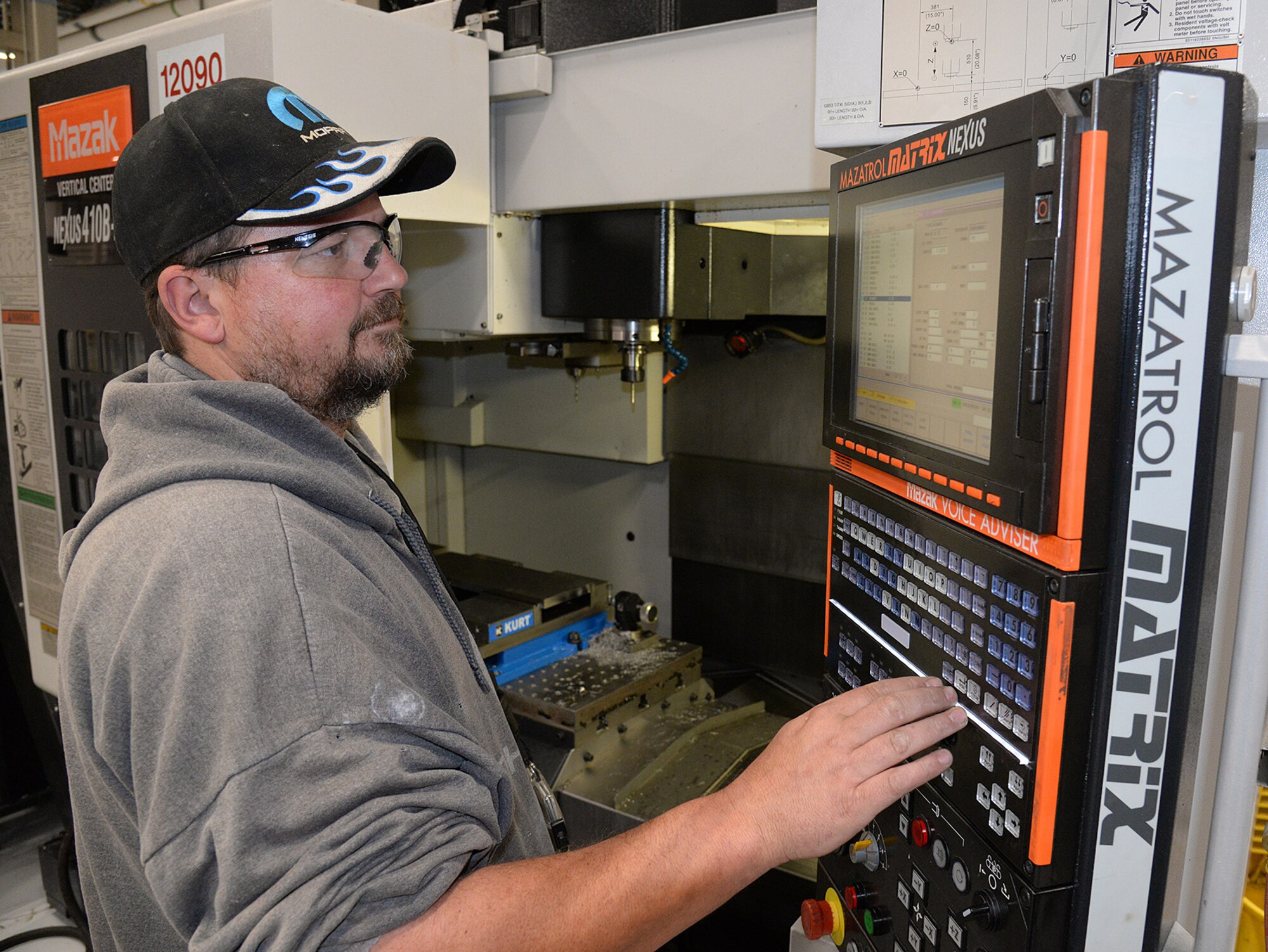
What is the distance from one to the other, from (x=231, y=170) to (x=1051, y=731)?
0.79m

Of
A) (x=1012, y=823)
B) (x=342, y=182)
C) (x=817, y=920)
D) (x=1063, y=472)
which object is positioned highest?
(x=342, y=182)

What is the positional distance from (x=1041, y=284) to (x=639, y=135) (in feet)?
2.86

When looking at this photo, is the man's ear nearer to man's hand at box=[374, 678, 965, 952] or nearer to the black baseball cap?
the black baseball cap

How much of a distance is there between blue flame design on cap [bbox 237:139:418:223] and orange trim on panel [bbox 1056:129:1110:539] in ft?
1.98

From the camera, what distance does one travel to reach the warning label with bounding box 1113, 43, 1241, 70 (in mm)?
661

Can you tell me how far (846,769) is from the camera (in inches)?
28.2

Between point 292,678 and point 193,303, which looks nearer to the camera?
point 292,678

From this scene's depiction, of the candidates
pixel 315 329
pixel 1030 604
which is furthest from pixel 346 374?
pixel 1030 604

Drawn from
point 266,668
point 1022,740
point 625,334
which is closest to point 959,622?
point 1022,740

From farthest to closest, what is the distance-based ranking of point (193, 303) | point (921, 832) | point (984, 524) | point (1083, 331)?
1. point (193, 303)
2. point (921, 832)
3. point (984, 524)
4. point (1083, 331)

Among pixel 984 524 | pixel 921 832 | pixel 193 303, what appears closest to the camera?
pixel 984 524

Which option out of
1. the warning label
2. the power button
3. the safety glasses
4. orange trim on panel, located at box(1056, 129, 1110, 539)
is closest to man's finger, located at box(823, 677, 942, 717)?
orange trim on panel, located at box(1056, 129, 1110, 539)

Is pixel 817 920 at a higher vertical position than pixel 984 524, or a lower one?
lower

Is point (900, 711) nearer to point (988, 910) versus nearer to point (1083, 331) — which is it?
point (988, 910)
